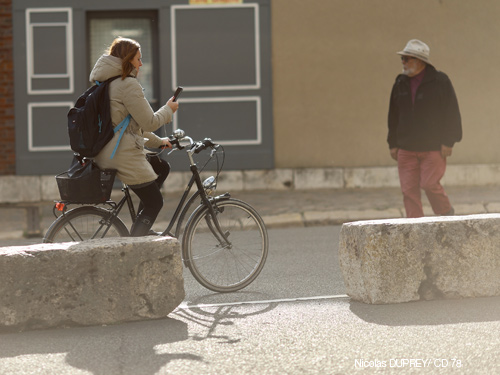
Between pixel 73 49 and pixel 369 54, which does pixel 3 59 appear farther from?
pixel 369 54

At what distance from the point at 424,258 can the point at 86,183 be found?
221 centimetres

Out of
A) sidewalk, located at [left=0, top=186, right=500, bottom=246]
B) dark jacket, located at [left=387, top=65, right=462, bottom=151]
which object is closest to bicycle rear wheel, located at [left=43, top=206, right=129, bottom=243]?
dark jacket, located at [left=387, top=65, right=462, bottom=151]

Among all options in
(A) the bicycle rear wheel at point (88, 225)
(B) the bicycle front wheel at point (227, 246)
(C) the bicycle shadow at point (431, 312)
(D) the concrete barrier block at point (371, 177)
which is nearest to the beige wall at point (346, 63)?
(D) the concrete barrier block at point (371, 177)

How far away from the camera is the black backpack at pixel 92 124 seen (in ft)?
18.6

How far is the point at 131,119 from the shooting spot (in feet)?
19.1

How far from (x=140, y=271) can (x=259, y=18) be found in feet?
30.6

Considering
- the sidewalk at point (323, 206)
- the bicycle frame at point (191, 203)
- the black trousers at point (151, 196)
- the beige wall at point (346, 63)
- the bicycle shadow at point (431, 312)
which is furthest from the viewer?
the beige wall at point (346, 63)

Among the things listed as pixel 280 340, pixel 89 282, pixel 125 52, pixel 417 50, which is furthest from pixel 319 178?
pixel 280 340

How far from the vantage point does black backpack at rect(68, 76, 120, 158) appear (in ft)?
18.6

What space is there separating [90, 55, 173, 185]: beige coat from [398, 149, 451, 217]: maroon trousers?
3.30m

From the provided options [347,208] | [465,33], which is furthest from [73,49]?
[465,33]

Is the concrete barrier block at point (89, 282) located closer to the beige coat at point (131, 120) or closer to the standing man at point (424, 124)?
the beige coat at point (131, 120)

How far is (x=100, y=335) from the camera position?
5164 millimetres

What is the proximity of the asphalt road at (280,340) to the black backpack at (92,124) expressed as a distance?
1.16 m
